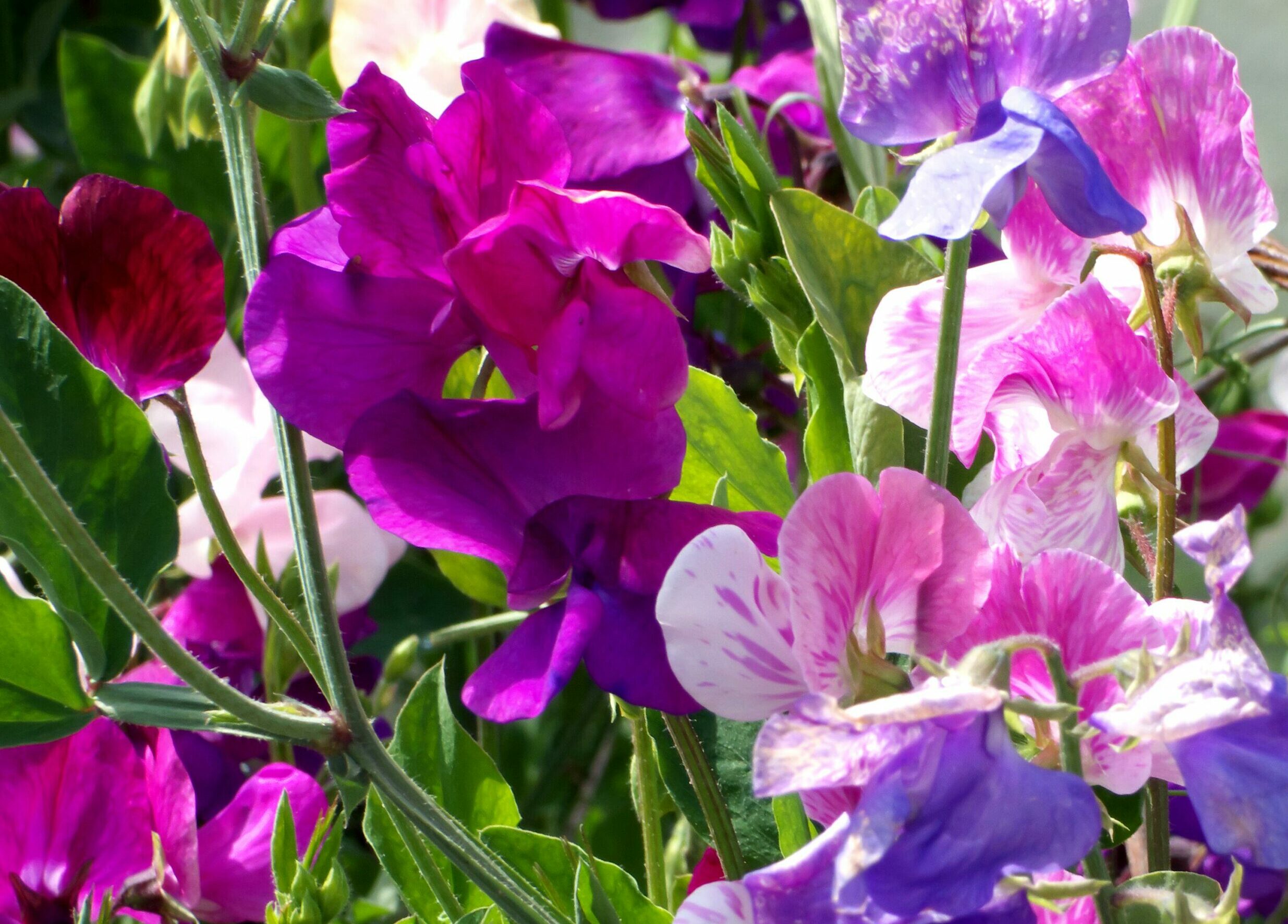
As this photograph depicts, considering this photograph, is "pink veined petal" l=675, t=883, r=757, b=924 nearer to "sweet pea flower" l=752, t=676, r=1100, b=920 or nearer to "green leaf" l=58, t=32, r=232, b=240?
"sweet pea flower" l=752, t=676, r=1100, b=920

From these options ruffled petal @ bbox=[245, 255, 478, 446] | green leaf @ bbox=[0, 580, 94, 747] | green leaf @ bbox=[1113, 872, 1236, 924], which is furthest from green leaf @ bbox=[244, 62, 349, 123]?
green leaf @ bbox=[1113, 872, 1236, 924]

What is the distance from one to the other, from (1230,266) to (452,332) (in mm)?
202

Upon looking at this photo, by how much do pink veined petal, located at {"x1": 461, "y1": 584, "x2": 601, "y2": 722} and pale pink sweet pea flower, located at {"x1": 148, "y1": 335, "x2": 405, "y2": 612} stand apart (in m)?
0.23

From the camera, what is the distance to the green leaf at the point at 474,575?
46 centimetres

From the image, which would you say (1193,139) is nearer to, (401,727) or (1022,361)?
(1022,361)

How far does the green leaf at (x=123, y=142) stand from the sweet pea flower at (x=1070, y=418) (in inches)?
22.0

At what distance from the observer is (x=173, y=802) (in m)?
0.41

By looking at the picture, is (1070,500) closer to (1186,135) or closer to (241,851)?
(1186,135)

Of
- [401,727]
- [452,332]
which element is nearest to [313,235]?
[452,332]

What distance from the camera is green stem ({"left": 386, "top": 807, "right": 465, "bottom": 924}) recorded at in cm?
34

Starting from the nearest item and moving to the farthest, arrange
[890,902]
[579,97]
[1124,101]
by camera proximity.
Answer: [890,902] < [1124,101] < [579,97]

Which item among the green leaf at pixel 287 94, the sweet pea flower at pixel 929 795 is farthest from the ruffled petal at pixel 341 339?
the sweet pea flower at pixel 929 795

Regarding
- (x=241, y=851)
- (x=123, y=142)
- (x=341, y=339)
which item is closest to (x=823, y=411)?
(x=341, y=339)

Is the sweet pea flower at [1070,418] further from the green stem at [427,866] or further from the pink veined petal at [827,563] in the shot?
the green stem at [427,866]
